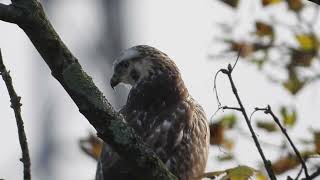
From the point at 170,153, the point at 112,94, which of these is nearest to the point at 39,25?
the point at 170,153

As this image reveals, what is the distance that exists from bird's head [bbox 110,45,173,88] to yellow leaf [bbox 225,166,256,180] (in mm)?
2644

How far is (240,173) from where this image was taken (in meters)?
4.73

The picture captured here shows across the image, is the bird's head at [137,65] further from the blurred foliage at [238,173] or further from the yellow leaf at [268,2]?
the blurred foliage at [238,173]

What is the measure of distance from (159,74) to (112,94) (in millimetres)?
4867

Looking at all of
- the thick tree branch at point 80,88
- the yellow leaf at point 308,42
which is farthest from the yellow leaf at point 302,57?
the thick tree branch at point 80,88

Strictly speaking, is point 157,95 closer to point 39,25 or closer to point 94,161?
point 94,161

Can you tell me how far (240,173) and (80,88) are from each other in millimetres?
890

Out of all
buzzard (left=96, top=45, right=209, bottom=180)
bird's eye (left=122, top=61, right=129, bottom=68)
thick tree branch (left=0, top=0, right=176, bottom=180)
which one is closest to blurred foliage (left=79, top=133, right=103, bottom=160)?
buzzard (left=96, top=45, right=209, bottom=180)

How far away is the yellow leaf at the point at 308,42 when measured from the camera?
6945 millimetres

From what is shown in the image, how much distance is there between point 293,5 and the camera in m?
7.04

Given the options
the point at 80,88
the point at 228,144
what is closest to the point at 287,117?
the point at 228,144

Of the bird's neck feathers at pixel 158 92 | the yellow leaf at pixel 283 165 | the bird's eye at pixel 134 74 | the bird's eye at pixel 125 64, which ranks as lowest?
the yellow leaf at pixel 283 165

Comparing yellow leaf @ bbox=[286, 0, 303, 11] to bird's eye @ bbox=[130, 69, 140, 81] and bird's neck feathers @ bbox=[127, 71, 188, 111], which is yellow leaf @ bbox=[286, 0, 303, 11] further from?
bird's eye @ bbox=[130, 69, 140, 81]

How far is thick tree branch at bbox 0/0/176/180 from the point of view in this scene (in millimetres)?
4238
